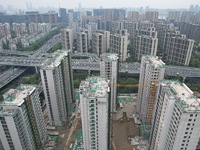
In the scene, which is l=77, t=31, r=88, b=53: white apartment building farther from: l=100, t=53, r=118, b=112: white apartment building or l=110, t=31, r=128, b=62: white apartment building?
l=100, t=53, r=118, b=112: white apartment building

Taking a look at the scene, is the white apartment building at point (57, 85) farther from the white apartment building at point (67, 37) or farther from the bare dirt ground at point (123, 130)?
the white apartment building at point (67, 37)

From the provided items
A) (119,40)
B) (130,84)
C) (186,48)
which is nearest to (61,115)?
(130,84)

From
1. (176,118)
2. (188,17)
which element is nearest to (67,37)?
(176,118)

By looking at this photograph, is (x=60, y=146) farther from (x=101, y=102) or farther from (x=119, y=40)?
(x=119, y=40)

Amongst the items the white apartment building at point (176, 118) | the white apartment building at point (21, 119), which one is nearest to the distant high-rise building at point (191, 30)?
the white apartment building at point (176, 118)

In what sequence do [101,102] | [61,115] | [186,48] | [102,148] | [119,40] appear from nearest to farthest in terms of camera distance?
[101,102], [102,148], [61,115], [186,48], [119,40]

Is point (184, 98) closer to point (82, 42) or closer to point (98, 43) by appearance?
point (98, 43)

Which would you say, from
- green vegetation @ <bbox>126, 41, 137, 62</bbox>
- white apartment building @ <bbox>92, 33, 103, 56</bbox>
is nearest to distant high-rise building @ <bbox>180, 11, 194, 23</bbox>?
green vegetation @ <bbox>126, 41, 137, 62</bbox>
